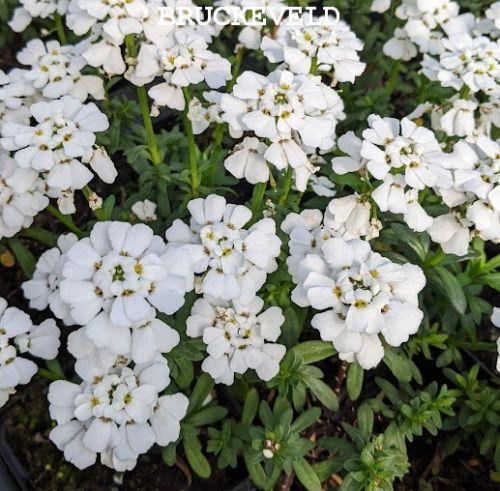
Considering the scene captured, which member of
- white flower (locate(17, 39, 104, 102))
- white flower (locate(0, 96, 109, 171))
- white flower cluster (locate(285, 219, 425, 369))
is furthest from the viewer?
white flower (locate(17, 39, 104, 102))

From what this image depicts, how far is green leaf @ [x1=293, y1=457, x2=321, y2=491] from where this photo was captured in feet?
8.75

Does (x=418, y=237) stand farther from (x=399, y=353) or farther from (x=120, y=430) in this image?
(x=120, y=430)

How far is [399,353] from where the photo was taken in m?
3.05

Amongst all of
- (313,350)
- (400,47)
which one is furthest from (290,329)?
(400,47)

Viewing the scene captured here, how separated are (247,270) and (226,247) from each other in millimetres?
147

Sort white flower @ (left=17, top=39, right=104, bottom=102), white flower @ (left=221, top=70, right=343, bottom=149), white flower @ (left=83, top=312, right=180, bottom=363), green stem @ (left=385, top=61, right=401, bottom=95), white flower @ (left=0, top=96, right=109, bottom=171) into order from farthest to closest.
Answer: green stem @ (left=385, top=61, right=401, bottom=95) < white flower @ (left=17, top=39, right=104, bottom=102) < white flower @ (left=0, top=96, right=109, bottom=171) < white flower @ (left=221, top=70, right=343, bottom=149) < white flower @ (left=83, top=312, right=180, bottom=363)

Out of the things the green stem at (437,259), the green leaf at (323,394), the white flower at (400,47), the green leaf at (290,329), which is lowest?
the green leaf at (323,394)

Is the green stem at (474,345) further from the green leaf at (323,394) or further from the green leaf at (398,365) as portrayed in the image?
the green leaf at (323,394)

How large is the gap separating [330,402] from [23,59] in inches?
94.6

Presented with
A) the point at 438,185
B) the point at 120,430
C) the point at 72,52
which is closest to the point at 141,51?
the point at 72,52

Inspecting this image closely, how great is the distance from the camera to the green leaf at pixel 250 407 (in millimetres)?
2848

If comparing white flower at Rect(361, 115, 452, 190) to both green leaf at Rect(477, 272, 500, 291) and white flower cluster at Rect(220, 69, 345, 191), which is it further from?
green leaf at Rect(477, 272, 500, 291)

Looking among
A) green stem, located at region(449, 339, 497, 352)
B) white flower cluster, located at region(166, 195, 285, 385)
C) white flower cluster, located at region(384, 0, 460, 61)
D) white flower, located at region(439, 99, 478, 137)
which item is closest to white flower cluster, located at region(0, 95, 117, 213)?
white flower cluster, located at region(166, 195, 285, 385)

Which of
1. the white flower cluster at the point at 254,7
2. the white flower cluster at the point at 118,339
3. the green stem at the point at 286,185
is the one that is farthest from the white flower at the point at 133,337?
the white flower cluster at the point at 254,7
